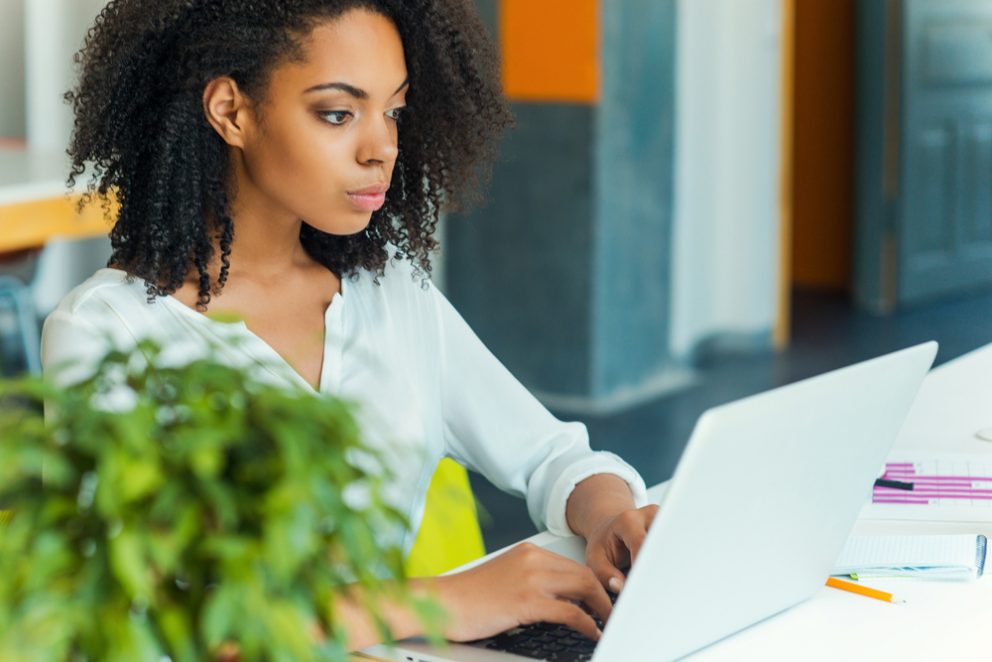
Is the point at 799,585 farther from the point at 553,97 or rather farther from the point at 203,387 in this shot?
the point at 553,97

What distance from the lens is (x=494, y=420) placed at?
172cm

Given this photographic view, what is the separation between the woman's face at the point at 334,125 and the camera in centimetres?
151

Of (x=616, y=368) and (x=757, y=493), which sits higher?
(x=757, y=493)

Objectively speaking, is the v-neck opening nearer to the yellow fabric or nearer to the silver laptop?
the yellow fabric

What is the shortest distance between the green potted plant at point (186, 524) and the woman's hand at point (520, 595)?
431 mm

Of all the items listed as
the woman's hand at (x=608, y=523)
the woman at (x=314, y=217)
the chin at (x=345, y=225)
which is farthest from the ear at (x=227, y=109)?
the woman's hand at (x=608, y=523)

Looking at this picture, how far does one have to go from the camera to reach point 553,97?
445 cm

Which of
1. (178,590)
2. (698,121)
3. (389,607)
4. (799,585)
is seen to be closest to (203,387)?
(178,590)

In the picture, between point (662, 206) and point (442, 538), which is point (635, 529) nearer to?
point (442, 538)

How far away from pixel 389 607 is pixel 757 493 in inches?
11.9

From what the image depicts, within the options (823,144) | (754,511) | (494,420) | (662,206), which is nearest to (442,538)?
(494,420)

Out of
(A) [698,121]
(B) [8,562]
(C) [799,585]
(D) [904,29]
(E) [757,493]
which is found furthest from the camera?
(D) [904,29]

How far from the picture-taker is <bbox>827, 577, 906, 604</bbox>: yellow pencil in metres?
1.32

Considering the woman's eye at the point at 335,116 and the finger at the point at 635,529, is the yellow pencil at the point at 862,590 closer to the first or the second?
the finger at the point at 635,529
